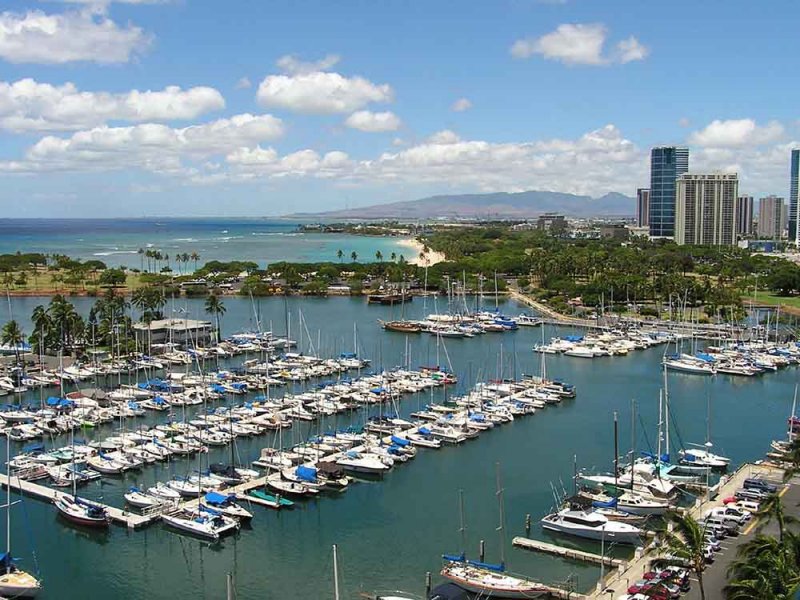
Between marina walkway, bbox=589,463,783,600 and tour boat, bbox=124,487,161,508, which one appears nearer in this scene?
marina walkway, bbox=589,463,783,600

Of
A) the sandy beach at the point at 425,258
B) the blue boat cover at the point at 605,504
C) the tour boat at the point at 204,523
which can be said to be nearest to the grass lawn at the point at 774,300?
the sandy beach at the point at 425,258

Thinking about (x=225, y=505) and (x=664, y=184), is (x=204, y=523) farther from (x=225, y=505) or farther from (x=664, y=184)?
(x=664, y=184)

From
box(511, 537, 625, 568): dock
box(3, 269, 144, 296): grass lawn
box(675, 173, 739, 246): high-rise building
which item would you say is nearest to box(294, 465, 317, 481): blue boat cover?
box(511, 537, 625, 568): dock

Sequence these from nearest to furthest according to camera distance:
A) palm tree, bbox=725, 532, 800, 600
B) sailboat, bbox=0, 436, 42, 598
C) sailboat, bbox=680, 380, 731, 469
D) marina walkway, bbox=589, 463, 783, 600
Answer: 1. palm tree, bbox=725, 532, 800, 600
2. marina walkway, bbox=589, 463, 783, 600
3. sailboat, bbox=0, 436, 42, 598
4. sailboat, bbox=680, 380, 731, 469

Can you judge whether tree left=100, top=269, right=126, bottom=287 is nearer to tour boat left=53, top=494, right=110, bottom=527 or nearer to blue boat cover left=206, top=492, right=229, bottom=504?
tour boat left=53, top=494, right=110, bottom=527

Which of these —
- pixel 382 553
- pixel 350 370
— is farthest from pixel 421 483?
pixel 350 370

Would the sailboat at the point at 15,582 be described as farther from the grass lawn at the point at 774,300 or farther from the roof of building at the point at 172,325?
the grass lawn at the point at 774,300
